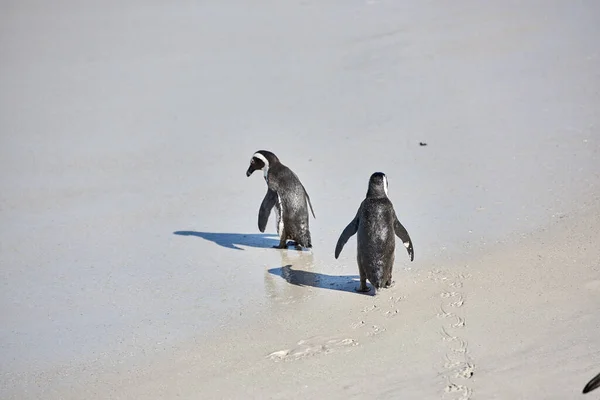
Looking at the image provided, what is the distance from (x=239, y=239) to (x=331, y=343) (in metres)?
1.97

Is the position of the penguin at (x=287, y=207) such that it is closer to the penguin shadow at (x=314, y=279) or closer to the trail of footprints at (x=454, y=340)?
the penguin shadow at (x=314, y=279)

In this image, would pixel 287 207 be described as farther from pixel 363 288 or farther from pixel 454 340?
pixel 454 340

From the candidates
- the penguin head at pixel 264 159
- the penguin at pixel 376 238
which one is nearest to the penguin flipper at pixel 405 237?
the penguin at pixel 376 238

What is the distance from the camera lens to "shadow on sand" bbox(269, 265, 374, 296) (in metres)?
5.64

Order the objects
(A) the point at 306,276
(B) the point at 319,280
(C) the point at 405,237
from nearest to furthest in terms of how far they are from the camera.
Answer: (C) the point at 405,237, (B) the point at 319,280, (A) the point at 306,276

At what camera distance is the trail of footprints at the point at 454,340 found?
13.5ft

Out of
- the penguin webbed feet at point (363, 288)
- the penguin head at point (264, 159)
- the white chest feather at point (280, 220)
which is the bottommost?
the penguin webbed feet at point (363, 288)

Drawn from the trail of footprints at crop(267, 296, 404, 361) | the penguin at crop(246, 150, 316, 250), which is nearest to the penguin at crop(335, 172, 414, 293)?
the trail of footprints at crop(267, 296, 404, 361)

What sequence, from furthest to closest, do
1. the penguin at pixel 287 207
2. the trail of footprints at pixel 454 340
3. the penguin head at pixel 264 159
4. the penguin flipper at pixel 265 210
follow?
the penguin head at pixel 264 159 → the penguin flipper at pixel 265 210 → the penguin at pixel 287 207 → the trail of footprints at pixel 454 340

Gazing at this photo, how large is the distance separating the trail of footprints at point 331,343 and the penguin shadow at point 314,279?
0.42 m

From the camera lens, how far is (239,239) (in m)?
6.62

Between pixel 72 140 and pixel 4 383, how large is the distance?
448cm

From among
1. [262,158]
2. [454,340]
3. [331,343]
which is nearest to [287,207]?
[262,158]

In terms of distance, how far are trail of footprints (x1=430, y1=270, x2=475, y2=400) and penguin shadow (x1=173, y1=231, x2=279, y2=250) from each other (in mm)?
1508
